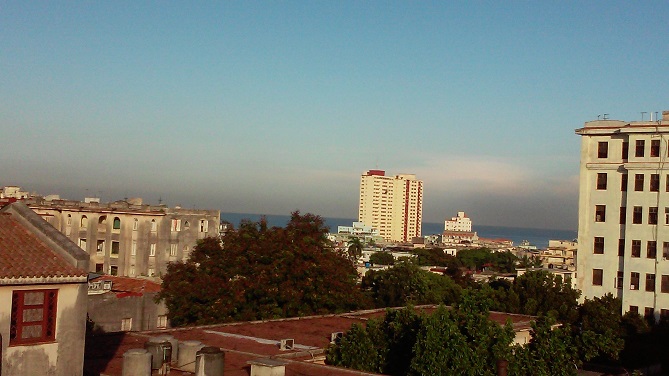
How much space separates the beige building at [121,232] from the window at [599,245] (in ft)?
124

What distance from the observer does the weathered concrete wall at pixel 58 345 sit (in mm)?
15281

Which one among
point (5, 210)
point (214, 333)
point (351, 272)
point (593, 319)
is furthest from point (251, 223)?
point (5, 210)

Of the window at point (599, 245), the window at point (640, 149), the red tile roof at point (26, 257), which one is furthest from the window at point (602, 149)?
the red tile roof at point (26, 257)

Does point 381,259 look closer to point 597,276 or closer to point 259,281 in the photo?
point 597,276

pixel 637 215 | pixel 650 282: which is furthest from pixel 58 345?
pixel 637 215

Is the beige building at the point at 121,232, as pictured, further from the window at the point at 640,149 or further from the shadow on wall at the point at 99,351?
the shadow on wall at the point at 99,351

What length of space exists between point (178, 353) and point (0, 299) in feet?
18.6

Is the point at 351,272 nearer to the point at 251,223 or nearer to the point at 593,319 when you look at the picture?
the point at 251,223

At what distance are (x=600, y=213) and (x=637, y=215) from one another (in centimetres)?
316

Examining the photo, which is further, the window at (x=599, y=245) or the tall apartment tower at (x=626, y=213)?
the window at (x=599, y=245)

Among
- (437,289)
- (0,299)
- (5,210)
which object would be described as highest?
(5,210)

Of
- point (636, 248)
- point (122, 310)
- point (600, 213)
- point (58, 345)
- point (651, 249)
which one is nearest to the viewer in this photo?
point (58, 345)

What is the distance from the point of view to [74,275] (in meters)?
16.2

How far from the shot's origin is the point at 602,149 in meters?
56.9
